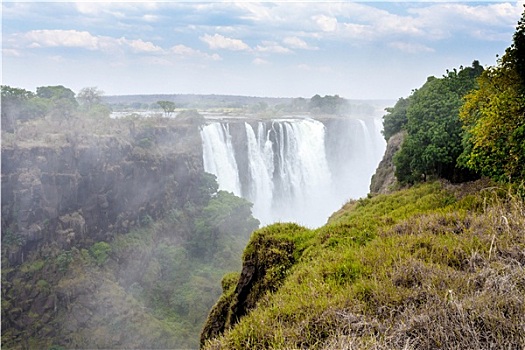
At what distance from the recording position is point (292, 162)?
46.0 m

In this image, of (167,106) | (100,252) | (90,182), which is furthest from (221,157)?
(100,252)

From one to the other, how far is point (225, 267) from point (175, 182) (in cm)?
1220

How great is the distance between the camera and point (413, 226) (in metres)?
7.32

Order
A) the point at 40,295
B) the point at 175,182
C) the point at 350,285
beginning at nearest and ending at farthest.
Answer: the point at 350,285 → the point at 40,295 → the point at 175,182

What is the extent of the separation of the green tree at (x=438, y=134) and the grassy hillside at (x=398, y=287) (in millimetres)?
2863

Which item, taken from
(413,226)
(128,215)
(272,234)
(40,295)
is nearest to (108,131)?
(128,215)

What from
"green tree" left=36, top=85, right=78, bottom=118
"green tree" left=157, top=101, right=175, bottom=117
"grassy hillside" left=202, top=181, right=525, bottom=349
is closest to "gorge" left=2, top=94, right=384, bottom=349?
"green tree" left=36, top=85, right=78, bottom=118

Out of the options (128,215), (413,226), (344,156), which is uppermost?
(413,226)

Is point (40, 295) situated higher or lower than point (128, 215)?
lower

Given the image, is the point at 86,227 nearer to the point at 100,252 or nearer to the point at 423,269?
the point at 100,252

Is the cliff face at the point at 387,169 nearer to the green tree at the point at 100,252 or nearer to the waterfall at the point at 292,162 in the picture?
the green tree at the point at 100,252

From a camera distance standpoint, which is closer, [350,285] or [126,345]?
[350,285]

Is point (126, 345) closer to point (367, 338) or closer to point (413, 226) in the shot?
point (413, 226)

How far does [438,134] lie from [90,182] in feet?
108
